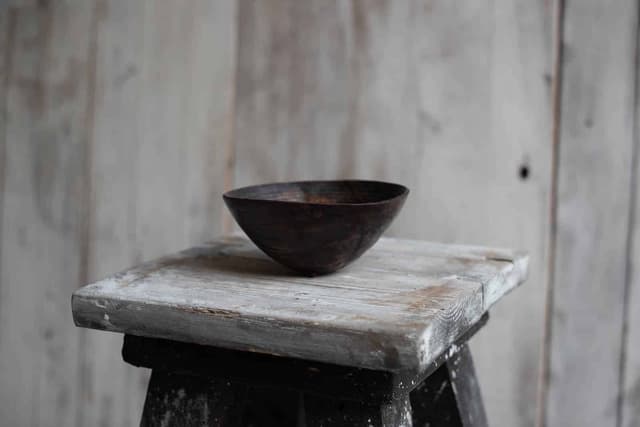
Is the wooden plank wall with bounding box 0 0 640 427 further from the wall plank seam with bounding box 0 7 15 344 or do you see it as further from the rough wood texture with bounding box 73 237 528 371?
the rough wood texture with bounding box 73 237 528 371

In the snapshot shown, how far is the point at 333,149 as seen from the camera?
1.30 m

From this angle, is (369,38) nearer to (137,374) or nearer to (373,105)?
(373,105)

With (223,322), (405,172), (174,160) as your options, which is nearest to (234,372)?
(223,322)

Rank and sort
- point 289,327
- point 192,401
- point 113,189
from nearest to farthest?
point 289,327
point 192,401
point 113,189

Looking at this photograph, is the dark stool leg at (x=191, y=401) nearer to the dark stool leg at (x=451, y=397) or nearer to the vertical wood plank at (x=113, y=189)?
the dark stool leg at (x=451, y=397)

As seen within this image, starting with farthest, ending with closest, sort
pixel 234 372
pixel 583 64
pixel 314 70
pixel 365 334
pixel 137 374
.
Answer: pixel 137 374, pixel 314 70, pixel 583 64, pixel 234 372, pixel 365 334

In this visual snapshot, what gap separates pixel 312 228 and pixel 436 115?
0.57 meters

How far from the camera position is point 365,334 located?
24.5 inches

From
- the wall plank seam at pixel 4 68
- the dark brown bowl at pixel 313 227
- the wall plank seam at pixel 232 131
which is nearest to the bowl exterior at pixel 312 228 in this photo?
the dark brown bowl at pixel 313 227

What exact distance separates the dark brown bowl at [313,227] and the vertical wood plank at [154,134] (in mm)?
595

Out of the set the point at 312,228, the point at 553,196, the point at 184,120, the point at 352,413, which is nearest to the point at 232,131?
the point at 184,120

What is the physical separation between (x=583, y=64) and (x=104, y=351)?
97 cm

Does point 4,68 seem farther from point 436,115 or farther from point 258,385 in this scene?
point 258,385

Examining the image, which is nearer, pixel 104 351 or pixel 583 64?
pixel 583 64
